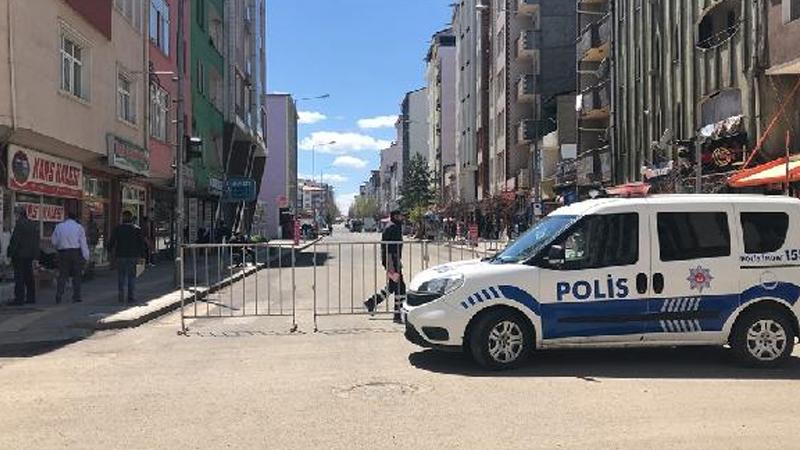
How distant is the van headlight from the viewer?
29.3 ft

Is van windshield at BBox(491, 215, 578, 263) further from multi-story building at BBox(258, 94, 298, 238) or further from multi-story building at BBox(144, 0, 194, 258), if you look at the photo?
multi-story building at BBox(258, 94, 298, 238)

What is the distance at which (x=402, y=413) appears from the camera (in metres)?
6.99

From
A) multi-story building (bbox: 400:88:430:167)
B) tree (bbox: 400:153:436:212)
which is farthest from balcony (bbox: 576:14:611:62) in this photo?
multi-story building (bbox: 400:88:430:167)

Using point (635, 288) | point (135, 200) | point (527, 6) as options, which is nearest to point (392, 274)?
point (635, 288)

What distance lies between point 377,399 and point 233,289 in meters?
10.2

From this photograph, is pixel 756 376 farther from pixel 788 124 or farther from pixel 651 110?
pixel 651 110

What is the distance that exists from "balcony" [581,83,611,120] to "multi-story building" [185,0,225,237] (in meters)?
18.2

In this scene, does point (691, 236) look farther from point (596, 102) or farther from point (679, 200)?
point (596, 102)

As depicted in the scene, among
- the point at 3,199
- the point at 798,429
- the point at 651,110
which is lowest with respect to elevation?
the point at 798,429

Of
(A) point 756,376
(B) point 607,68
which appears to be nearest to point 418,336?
(A) point 756,376

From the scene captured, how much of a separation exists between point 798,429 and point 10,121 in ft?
46.0

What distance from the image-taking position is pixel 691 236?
910 centimetres

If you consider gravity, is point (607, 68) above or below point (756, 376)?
above

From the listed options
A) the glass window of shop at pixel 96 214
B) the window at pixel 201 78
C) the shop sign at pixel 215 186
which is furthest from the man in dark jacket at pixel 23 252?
the shop sign at pixel 215 186
